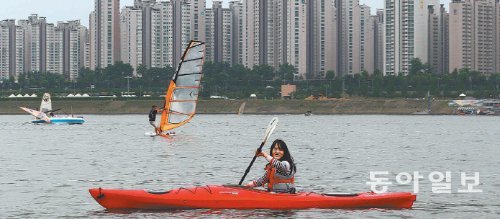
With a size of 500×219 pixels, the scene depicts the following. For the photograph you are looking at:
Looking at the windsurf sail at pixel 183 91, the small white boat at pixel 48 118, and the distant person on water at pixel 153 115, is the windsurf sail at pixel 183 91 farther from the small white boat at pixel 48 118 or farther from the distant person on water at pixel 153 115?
the small white boat at pixel 48 118

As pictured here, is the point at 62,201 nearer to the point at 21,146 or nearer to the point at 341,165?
the point at 341,165

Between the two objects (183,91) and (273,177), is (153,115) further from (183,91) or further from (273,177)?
(273,177)

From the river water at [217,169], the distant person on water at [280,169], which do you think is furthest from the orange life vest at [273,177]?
the river water at [217,169]

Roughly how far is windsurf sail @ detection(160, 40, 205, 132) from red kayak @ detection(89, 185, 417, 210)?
44581mm

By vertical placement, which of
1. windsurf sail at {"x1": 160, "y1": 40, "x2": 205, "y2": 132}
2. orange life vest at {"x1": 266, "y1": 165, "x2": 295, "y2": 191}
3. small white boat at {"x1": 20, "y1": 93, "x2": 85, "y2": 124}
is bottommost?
orange life vest at {"x1": 266, "y1": 165, "x2": 295, "y2": 191}

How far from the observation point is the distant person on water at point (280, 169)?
1148 inches

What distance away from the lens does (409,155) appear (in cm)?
6041

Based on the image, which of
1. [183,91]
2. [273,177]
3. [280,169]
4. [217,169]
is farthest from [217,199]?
[183,91]

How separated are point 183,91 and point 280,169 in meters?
46.3

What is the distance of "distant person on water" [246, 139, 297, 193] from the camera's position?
95.7 feet

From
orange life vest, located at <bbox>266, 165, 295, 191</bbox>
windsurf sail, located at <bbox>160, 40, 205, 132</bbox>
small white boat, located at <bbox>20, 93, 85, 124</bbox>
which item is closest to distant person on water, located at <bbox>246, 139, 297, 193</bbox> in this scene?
orange life vest, located at <bbox>266, 165, 295, 191</bbox>

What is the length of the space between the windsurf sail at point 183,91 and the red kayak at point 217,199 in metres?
44.6

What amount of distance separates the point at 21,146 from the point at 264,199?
45.1 meters

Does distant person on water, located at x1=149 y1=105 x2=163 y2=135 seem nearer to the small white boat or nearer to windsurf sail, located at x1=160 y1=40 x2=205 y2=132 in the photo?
windsurf sail, located at x1=160 y1=40 x2=205 y2=132
